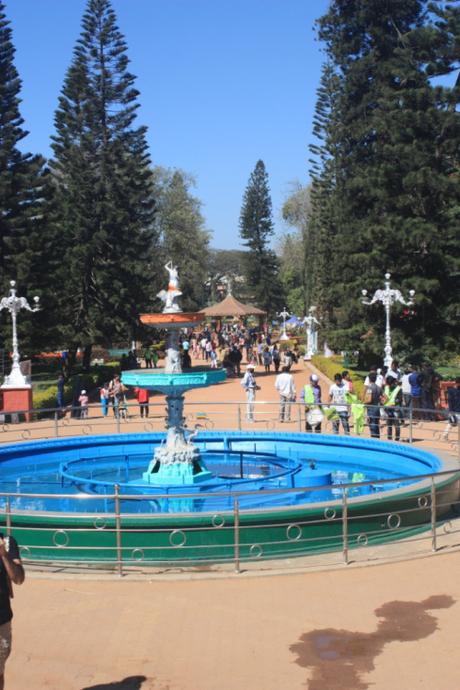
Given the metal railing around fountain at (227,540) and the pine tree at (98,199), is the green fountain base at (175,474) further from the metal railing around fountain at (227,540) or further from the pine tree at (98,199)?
the pine tree at (98,199)

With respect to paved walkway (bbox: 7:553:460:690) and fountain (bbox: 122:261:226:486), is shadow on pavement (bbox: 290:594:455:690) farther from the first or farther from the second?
fountain (bbox: 122:261:226:486)

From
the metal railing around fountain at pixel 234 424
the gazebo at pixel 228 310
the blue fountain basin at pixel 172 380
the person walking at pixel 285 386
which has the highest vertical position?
the gazebo at pixel 228 310

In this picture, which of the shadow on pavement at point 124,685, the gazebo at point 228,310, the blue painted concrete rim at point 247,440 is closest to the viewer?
the shadow on pavement at point 124,685

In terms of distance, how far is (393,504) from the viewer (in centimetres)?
926

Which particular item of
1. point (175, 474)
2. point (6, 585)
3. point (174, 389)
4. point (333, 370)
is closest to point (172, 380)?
point (174, 389)

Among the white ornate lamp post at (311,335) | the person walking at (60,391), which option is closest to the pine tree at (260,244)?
the white ornate lamp post at (311,335)

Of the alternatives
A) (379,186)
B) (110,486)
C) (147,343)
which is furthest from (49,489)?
(147,343)

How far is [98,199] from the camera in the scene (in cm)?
3525

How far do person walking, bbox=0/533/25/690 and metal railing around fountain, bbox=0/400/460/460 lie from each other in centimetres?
1079

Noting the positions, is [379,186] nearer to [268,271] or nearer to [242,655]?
[242,655]

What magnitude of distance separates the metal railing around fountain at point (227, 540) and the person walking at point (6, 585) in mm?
3193

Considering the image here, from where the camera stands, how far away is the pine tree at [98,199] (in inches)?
1341

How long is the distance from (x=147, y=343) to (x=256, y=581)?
29549mm

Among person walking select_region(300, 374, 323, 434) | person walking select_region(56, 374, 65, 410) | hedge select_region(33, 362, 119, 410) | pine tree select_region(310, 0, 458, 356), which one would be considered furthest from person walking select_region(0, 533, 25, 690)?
pine tree select_region(310, 0, 458, 356)
